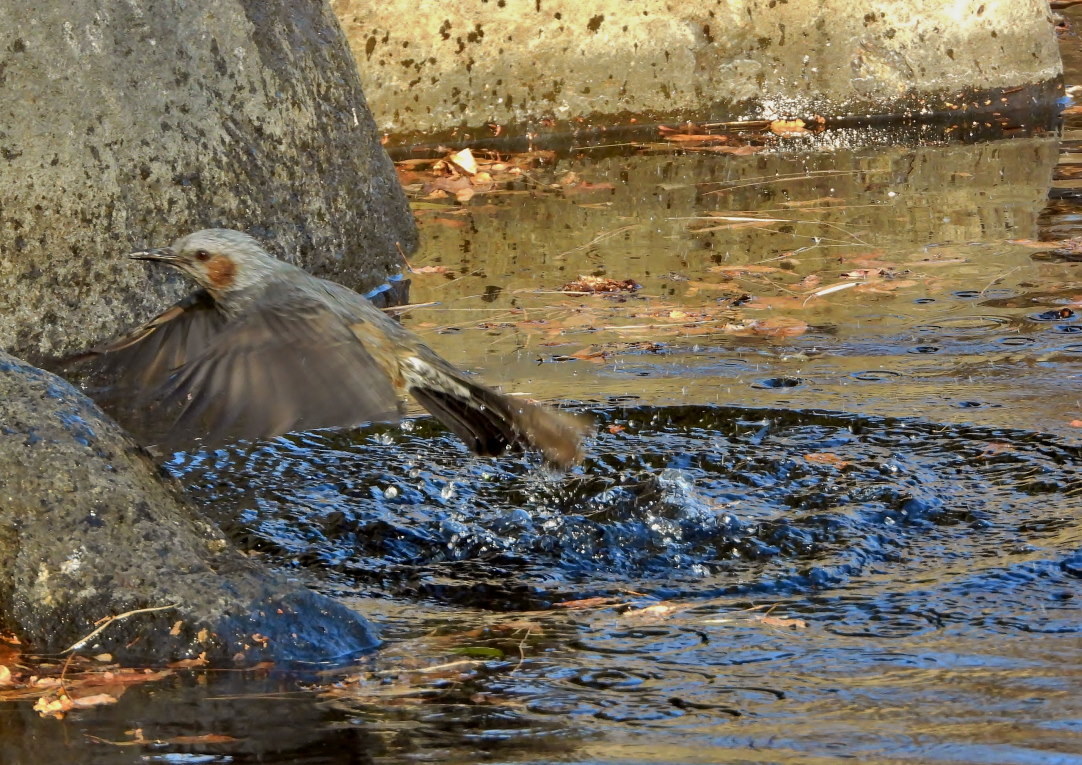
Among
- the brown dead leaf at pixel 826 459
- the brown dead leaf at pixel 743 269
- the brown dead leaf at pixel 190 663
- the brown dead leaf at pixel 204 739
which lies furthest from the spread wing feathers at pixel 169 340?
the brown dead leaf at pixel 743 269

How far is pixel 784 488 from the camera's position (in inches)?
188

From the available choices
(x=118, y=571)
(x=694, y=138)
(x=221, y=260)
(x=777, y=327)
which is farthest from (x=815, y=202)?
(x=118, y=571)

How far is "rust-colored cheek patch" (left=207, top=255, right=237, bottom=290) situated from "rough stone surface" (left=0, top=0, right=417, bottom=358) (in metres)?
1.64

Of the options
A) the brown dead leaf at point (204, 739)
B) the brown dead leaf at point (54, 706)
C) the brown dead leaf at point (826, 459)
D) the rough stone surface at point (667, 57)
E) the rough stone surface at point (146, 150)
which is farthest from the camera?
the rough stone surface at point (667, 57)

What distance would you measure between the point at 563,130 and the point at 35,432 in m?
6.90

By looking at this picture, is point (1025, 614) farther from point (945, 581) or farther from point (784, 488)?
point (784, 488)

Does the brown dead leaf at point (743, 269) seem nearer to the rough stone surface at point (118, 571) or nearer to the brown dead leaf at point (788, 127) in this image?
the brown dead leaf at point (788, 127)

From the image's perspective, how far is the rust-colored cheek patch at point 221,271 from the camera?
179 inches

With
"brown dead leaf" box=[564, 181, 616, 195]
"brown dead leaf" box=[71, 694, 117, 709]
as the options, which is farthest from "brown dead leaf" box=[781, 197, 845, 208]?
"brown dead leaf" box=[71, 694, 117, 709]

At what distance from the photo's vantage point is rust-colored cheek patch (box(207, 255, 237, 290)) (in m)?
4.54

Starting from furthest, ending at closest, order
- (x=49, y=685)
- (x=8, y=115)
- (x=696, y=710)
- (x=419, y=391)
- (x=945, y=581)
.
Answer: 1. (x=8, y=115)
2. (x=419, y=391)
3. (x=945, y=581)
4. (x=49, y=685)
5. (x=696, y=710)

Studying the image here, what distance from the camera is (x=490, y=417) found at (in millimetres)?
4535

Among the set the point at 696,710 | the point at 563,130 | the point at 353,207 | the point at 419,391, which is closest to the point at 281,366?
the point at 419,391

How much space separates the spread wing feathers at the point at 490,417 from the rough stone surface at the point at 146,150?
6.65 ft
